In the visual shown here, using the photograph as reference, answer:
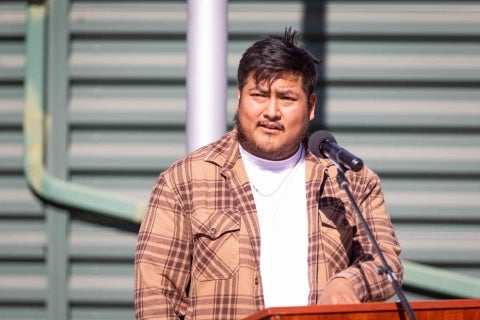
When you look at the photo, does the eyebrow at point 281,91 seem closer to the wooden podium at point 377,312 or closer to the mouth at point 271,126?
the mouth at point 271,126

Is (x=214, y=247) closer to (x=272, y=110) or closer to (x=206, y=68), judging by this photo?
(x=272, y=110)

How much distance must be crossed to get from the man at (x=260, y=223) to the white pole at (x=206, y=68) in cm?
61

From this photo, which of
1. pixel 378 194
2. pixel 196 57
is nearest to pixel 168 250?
pixel 378 194

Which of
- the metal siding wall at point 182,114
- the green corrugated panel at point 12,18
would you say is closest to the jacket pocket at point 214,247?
the metal siding wall at point 182,114

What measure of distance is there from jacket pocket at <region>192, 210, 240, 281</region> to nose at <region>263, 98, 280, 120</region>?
367 mm

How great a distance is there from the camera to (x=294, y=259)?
3.46m

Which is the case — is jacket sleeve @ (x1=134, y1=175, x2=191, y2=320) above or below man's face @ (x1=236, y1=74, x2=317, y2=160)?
below

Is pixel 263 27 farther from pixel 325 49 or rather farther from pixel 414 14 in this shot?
pixel 414 14

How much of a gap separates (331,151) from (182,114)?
7.96 feet

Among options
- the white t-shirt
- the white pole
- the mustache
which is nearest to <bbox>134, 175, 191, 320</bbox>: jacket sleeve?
the white t-shirt

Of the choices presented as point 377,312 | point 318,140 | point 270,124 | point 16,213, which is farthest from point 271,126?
point 16,213

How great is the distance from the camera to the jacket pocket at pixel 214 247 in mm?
3447

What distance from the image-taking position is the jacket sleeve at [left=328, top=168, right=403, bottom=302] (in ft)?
11.3

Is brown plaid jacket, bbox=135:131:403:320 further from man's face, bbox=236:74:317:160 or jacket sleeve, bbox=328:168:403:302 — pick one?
man's face, bbox=236:74:317:160
